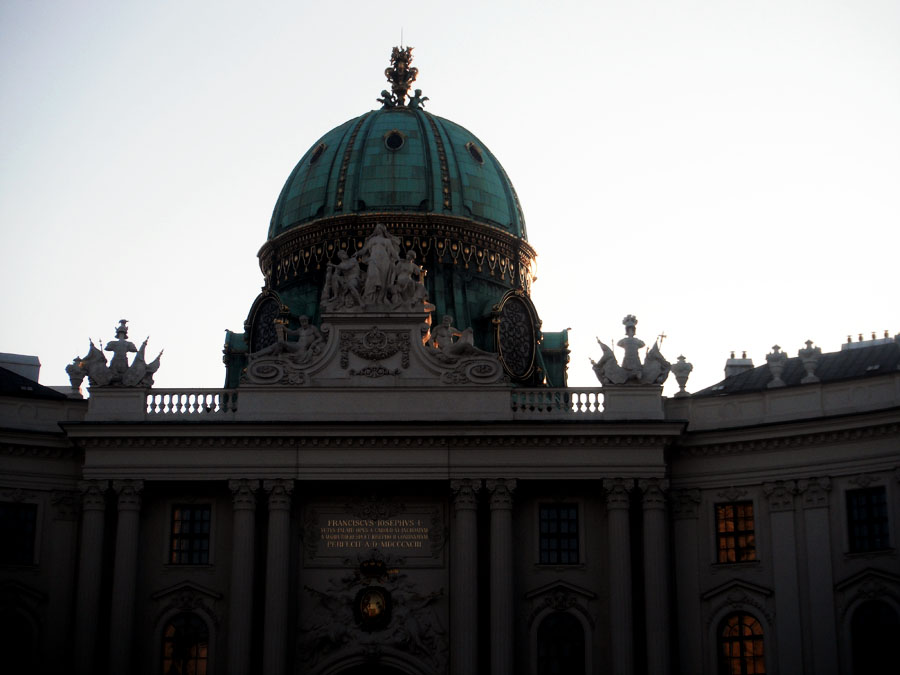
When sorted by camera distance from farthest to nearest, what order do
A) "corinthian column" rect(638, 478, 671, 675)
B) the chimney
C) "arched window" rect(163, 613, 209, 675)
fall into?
the chimney < "arched window" rect(163, 613, 209, 675) < "corinthian column" rect(638, 478, 671, 675)

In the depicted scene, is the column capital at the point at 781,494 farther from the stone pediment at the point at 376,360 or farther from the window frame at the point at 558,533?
the stone pediment at the point at 376,360

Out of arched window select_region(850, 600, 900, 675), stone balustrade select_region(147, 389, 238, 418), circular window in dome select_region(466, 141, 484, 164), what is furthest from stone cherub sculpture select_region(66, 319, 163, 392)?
arched window select_region(850, 600, 900, 675)

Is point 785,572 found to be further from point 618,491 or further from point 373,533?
point 373,533

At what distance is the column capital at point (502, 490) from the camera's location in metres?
43.6

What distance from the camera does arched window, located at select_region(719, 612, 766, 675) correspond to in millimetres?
42562

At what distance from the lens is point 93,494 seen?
43938 mm

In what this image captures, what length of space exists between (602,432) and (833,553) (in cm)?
715

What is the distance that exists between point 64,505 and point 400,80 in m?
23.3

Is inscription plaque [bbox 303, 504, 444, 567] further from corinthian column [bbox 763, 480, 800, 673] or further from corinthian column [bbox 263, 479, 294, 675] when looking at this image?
corinthian column [bbox 763, 480, 800, 673]

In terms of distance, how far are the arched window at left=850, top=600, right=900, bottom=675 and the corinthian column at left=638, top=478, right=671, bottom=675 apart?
5.03 meters

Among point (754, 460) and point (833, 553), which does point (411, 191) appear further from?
point (833, 553)

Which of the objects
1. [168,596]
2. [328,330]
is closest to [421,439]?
[328,330]

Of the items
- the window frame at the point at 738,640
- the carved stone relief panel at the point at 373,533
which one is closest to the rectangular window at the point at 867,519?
the window frame at the point at 738,640

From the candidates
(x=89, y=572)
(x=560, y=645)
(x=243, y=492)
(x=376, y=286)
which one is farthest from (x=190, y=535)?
(x=560, y=645)
